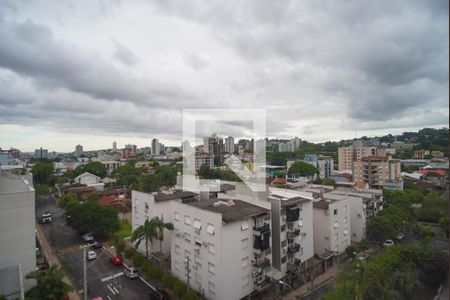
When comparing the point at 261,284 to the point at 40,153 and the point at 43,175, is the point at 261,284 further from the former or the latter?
the point at 40,153

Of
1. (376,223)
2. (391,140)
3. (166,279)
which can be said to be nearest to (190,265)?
(166,279)

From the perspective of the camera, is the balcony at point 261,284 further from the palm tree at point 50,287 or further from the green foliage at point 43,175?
the green foliage at point 43,175

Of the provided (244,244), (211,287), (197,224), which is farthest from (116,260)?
(244,244)

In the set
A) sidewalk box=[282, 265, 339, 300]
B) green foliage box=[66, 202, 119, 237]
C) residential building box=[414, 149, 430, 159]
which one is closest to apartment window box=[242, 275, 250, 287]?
sidewalk box=[282, 265, 339, 300]

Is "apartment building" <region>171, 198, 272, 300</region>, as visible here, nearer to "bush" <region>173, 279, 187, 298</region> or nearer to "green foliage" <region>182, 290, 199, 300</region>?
"bush" <region>173, 279, 187, 298</region>

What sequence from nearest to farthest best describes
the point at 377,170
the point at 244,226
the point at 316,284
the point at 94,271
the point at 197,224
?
1. the point at 244,226
2. the point at 197,224
3. the point at 316,284
4. the point at 94,271
5. the point at 377,170

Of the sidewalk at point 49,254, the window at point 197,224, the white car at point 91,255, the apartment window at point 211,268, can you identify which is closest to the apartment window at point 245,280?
the apartment window at point 211,268
